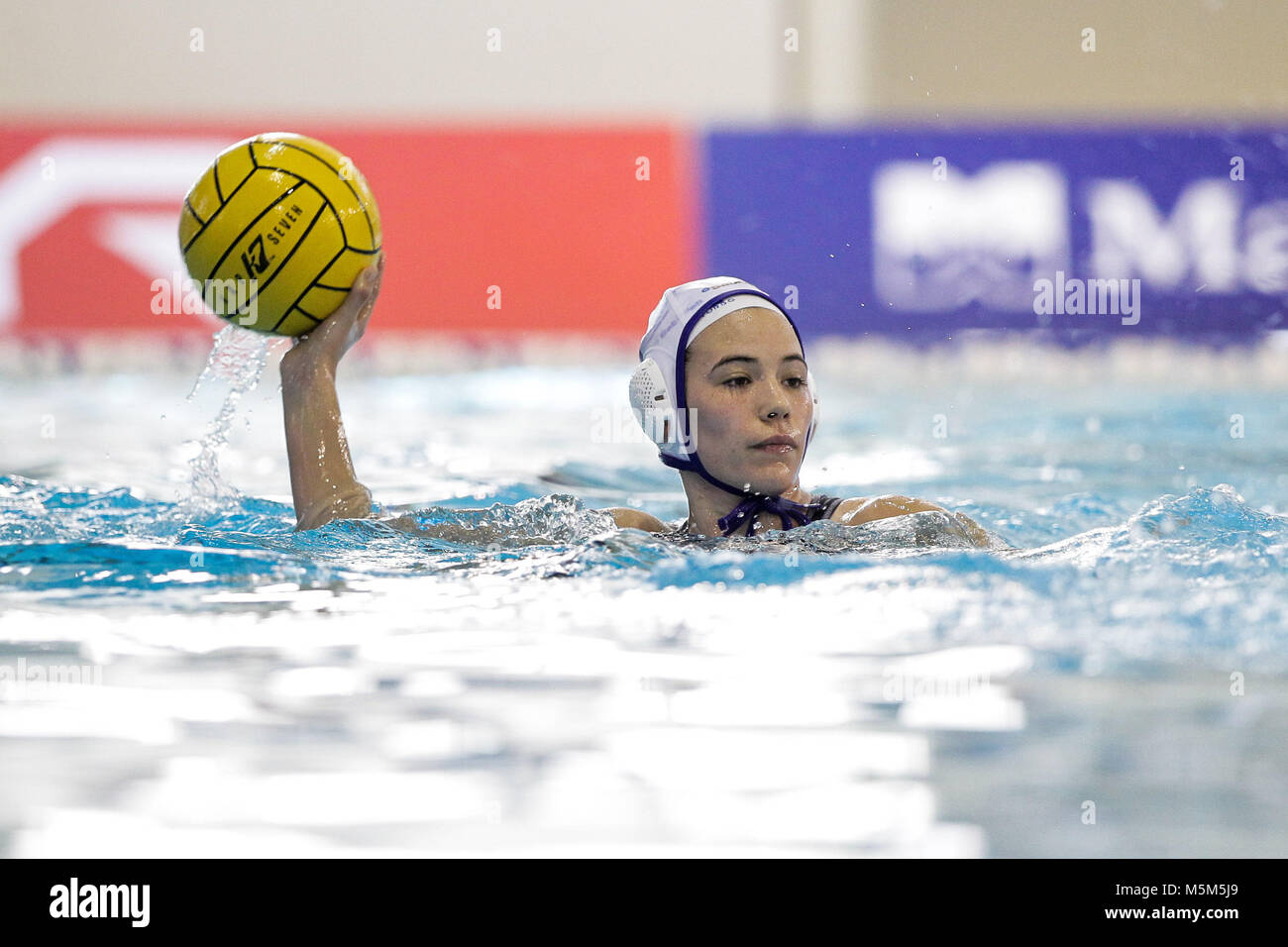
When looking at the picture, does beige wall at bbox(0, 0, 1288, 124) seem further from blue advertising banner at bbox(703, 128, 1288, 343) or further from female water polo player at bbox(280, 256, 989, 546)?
female water polo player at bbox(280, 256, 989, 546)

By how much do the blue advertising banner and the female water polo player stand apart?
5826 mm

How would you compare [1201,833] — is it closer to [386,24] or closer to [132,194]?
[132,194]

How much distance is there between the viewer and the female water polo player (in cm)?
314

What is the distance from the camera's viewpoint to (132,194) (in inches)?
346

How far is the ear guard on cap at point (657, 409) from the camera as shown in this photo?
3.21 meters

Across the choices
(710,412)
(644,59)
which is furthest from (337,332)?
(644,59)

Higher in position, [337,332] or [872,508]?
[337,332]

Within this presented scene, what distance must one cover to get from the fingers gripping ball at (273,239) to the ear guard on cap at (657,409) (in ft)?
2.28

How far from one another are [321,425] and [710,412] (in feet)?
2.86

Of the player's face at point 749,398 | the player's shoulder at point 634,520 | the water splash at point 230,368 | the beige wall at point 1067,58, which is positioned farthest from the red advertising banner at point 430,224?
the player's face at point 749,398

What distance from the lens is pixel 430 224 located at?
29.6ft

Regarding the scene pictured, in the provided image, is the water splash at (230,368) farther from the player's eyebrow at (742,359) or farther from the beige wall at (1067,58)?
the beige wall at (1067,58)

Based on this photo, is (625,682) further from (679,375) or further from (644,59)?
(644,59)

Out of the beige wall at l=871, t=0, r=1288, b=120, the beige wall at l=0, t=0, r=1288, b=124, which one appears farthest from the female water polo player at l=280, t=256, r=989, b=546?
the beige wall at l=871, t=0, r=1288, b=120
